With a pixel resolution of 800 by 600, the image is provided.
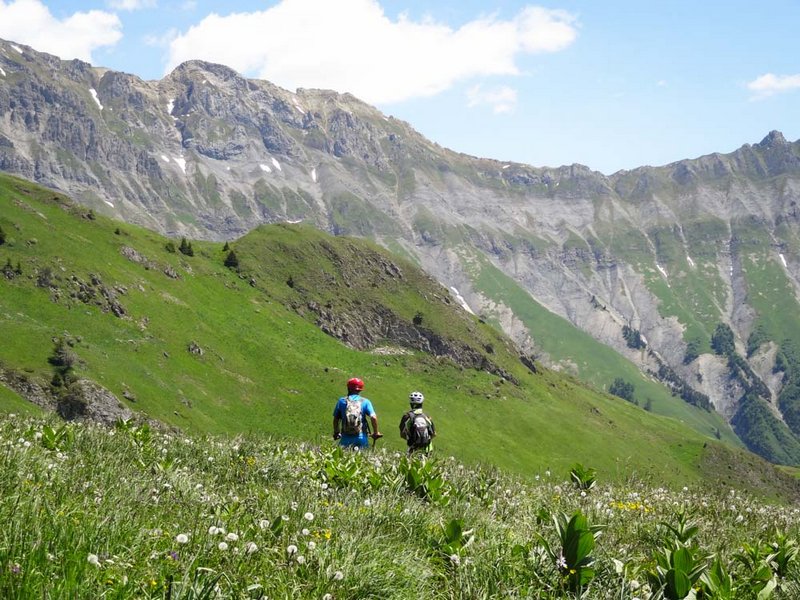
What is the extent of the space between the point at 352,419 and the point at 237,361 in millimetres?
98791

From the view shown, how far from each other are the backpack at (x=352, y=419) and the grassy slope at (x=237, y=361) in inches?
1608

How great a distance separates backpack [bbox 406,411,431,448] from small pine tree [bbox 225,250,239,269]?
141431mm

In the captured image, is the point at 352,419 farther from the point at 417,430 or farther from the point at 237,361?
the point at 237,361

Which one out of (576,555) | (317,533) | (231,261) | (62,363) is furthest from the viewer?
(231,261)

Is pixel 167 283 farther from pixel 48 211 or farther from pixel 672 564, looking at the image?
pixel 672 564

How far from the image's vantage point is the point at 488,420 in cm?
13825

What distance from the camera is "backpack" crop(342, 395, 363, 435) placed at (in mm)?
17344

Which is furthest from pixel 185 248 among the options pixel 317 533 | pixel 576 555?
pixel 576 555

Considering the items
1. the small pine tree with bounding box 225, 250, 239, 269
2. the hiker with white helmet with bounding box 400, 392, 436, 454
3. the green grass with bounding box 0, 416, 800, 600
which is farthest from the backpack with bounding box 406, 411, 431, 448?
the small pine tree with bounding box 225, 250, 239, 269

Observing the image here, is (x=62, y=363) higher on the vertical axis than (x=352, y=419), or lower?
lower

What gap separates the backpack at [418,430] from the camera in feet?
55.7

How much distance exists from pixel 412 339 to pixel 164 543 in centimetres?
15884

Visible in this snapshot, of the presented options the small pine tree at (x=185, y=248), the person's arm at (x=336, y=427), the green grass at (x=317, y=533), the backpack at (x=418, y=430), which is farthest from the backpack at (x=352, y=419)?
the small pine tree at (x=185, y=248)

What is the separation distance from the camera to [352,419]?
57.0 ft
